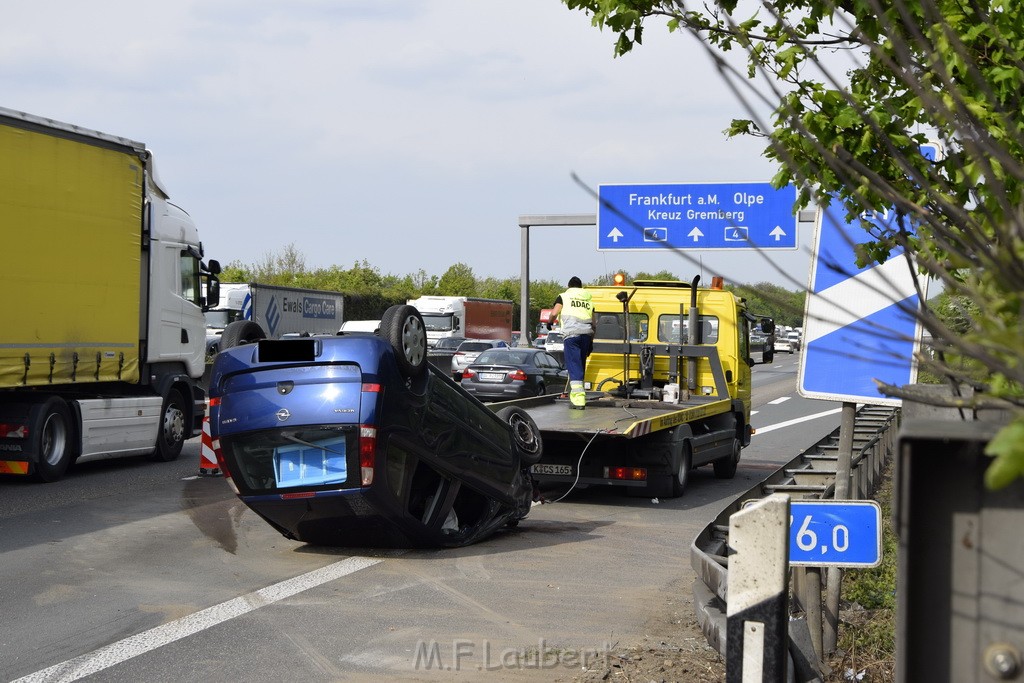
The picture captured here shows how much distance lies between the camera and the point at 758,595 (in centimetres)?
314

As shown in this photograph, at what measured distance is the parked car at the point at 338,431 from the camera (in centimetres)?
872

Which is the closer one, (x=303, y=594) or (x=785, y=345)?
(x=303, y=594)

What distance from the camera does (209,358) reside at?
123ft

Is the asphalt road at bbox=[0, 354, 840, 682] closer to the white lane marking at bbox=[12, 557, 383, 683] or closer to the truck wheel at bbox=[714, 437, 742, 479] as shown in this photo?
the white lane marking at bbox=[12, 557, 383, 683]

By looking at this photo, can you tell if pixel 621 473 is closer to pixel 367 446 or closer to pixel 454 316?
pixel 367 446

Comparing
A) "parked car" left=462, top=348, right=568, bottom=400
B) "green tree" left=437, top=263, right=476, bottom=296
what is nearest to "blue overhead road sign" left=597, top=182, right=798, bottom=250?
"parked car" left=462, top=348, right=568, bottom=400

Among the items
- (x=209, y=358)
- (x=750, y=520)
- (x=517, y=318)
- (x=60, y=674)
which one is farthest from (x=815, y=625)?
(x=517, y=318)

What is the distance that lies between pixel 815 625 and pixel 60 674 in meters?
3.79

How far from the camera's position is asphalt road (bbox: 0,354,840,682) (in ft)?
21.5

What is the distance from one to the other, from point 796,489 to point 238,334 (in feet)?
14.8

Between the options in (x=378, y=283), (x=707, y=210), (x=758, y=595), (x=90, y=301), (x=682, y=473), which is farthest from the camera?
(x=378, y=283)

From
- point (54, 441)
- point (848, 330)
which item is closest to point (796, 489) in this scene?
point (848, 330)

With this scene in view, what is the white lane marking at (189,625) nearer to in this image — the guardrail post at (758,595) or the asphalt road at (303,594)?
the asphalt road at (303,594)

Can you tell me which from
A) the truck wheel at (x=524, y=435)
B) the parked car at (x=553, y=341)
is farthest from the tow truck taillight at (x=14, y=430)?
the parked car at (x=553, y=341)
